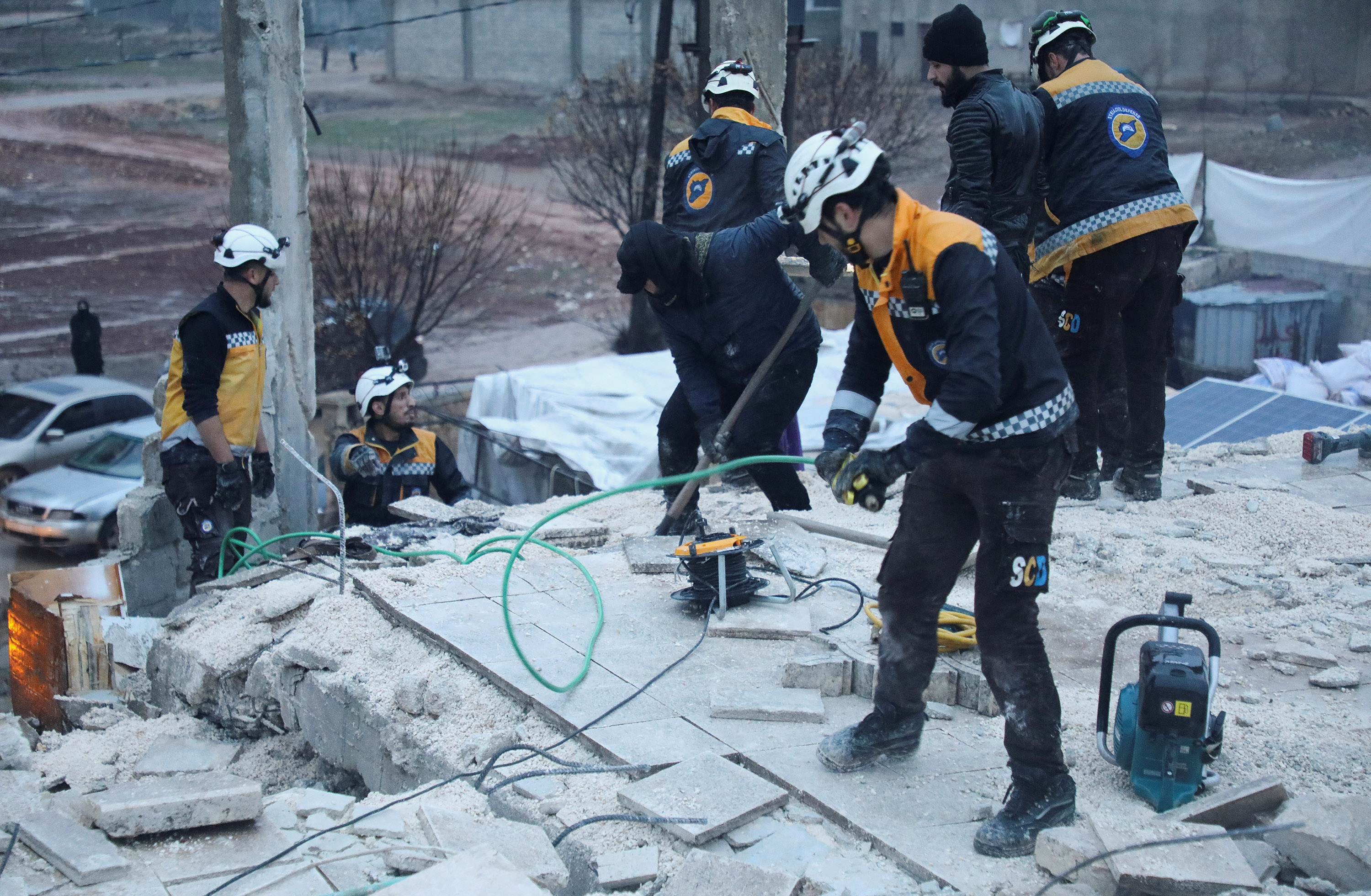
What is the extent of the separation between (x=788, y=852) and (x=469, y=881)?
85 centimetres

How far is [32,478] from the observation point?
11.5 m

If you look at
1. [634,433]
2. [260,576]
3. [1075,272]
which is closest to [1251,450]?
[1075,272]

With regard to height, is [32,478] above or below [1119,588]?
below

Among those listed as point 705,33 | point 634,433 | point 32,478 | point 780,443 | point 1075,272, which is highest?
point 705,33

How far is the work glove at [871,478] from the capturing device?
10.6 feet

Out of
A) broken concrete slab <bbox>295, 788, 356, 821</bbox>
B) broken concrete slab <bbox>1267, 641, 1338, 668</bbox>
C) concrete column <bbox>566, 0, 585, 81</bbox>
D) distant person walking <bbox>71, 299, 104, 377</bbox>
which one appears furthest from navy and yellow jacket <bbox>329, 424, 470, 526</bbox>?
concrete column <bbox>566, 0, 585, 81</bbox>

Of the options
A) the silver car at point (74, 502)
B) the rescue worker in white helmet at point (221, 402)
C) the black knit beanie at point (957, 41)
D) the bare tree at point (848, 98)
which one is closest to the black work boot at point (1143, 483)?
the black knit beanie at point (957, 41)

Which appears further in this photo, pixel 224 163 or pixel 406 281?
pixel 224 163

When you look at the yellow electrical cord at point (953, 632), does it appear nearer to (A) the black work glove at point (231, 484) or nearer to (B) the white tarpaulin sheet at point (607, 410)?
(A) the black work glove at point (231, 484)

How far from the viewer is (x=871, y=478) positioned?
3.22 m

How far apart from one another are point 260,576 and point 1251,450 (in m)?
5.78

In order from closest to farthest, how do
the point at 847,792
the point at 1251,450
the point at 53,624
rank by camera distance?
the point at 847,792 → the point at 53,624 → the point at 1251,450

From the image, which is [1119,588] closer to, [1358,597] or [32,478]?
[1358,597]

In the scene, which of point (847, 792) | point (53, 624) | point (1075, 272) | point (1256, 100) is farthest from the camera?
point (1256, 100)
